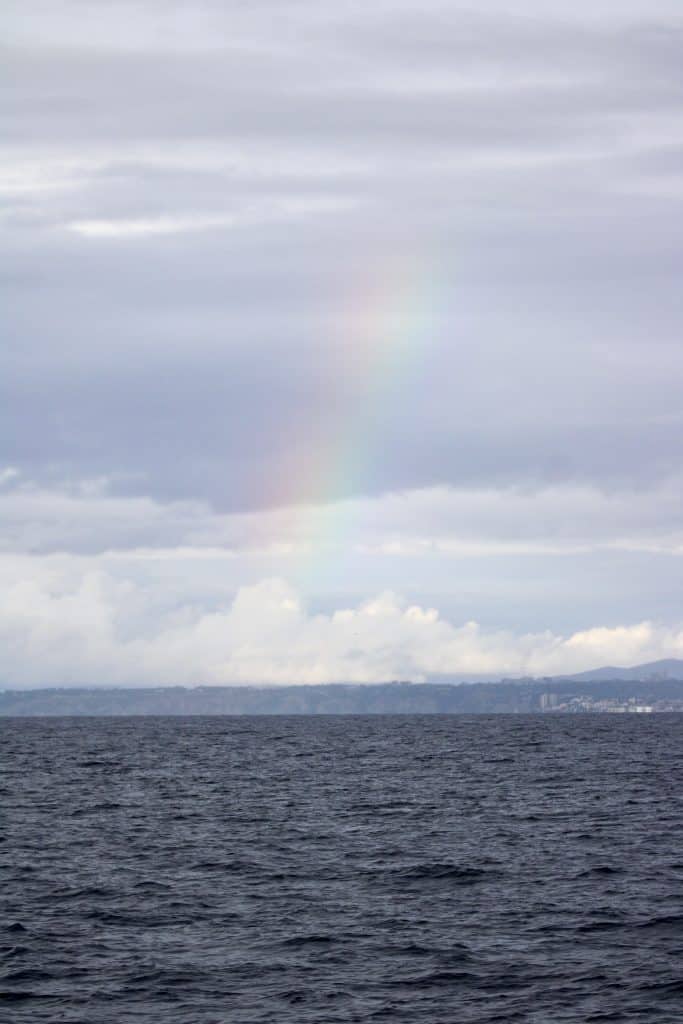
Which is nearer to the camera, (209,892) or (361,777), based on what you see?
(209,892)

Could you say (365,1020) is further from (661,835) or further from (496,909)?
(661,835)

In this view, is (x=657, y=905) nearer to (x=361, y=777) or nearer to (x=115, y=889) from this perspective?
(x=115, y=889)

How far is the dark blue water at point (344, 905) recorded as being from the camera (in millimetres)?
39719

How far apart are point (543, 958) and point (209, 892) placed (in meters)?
17.0

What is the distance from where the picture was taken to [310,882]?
58781 mm

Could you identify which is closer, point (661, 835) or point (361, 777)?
point (661, 835)

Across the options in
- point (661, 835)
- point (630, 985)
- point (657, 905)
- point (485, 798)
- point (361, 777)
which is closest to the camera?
point (630, 985)

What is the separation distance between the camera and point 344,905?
53.5 m

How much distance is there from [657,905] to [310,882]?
47.2 feet

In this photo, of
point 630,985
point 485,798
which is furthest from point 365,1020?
point 485,798

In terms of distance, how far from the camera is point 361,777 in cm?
12131

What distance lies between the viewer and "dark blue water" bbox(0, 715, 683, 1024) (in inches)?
1564

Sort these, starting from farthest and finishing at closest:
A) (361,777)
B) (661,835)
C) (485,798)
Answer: (361,777) → (485,798) → (661,835)

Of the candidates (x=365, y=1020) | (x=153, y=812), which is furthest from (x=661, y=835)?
(x=365, y=1020)
